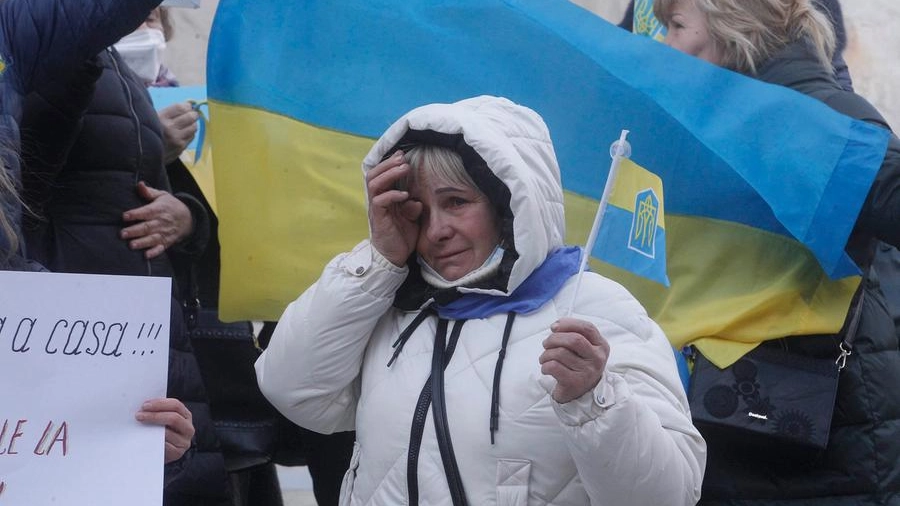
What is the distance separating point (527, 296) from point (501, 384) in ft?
0.60

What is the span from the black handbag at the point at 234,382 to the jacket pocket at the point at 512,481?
154 cm

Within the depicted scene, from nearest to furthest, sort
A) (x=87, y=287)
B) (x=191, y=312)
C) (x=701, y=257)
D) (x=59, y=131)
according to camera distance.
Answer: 1. (x=87, y=287)
2. (x=59, y=131)
3. (x=701, y=257)
4. (x=191, y=312)

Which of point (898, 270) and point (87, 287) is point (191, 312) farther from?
point (898, 270)

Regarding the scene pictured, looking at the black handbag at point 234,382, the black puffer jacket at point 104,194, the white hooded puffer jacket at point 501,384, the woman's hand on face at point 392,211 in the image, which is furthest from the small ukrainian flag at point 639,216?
the black handbag at point 234,382

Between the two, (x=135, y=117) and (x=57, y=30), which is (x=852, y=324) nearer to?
(x=135, y=117)

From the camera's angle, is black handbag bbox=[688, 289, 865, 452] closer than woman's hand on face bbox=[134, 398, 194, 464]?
No

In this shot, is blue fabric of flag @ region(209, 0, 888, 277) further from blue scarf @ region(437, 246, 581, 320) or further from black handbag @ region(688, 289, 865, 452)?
blue scarf @ region(437, 246, 581, 320)

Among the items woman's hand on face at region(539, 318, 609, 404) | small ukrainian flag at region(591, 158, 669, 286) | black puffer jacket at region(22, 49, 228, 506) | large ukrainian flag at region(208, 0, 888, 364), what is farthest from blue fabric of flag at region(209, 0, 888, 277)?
woman's hand on face at region(539, 318, 609, 404)

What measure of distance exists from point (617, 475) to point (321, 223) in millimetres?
1355

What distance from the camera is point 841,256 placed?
2.97 meters

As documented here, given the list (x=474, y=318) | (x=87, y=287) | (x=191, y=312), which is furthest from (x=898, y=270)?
(x=87, y=287)

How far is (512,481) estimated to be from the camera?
7.14 ft

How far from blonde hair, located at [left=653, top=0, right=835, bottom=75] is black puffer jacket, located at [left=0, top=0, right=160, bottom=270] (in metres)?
1.39

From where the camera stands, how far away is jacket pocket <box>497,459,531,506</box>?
7.09ft
